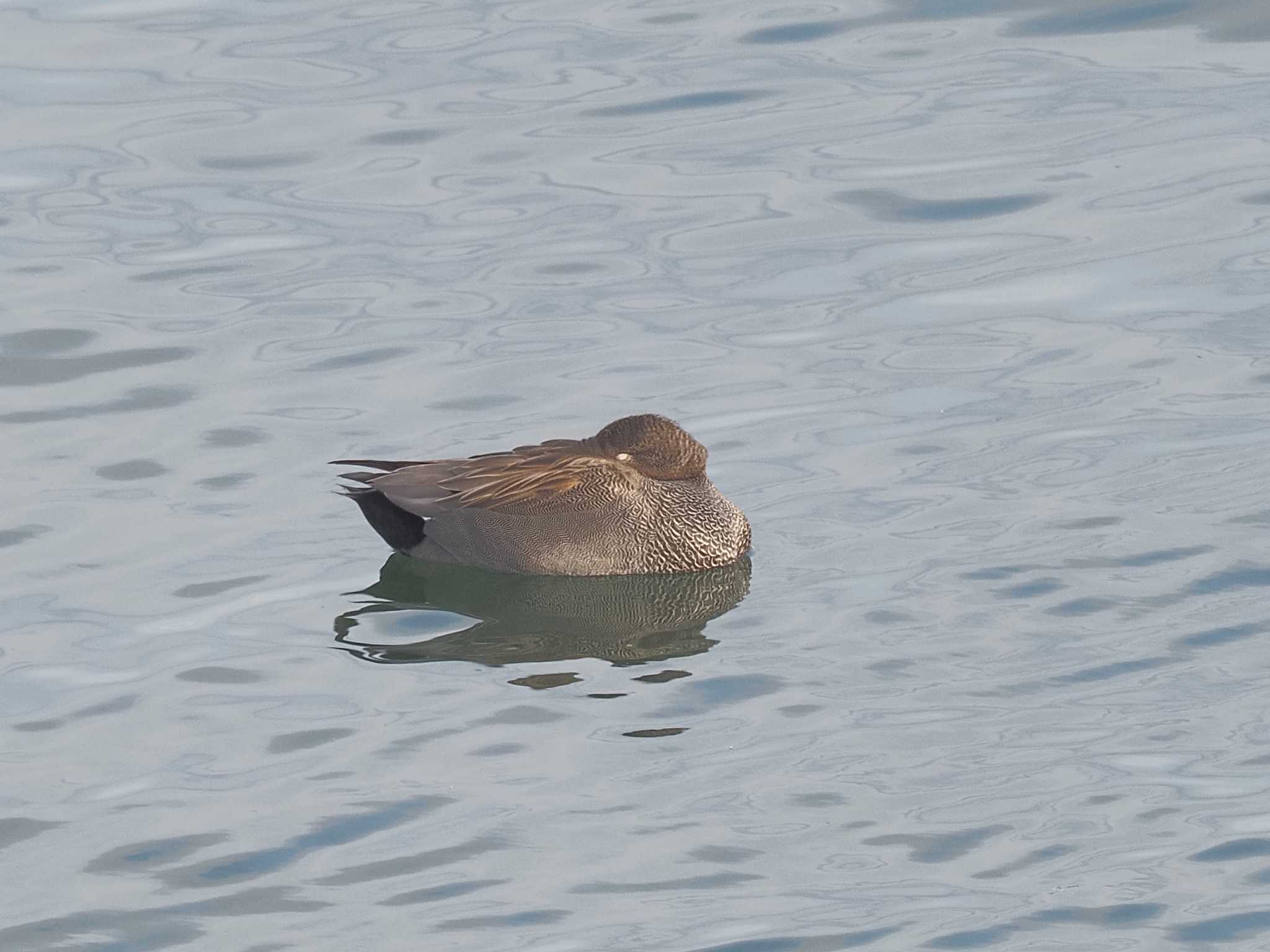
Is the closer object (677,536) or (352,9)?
(677,536)

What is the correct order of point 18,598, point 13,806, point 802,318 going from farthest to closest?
point 802,318 → point 18,598 → point 13,806

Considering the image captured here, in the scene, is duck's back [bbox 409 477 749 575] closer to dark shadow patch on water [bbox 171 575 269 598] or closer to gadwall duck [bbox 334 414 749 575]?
gadwall duck [bbox 334 414 749 575]

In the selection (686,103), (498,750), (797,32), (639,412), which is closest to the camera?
(498,750)

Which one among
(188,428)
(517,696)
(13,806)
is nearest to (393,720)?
(517,696)

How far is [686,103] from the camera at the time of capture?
2052 cm

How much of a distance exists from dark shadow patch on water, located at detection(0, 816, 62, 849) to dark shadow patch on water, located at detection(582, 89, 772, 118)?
11.5 metres

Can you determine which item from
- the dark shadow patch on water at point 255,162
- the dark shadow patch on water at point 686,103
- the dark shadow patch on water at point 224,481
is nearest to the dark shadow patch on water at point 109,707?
the dark shadow patch on water at point 224,481

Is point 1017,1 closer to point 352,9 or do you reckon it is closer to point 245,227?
point 352,9

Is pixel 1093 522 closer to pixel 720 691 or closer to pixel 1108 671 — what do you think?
pixel 1108 671

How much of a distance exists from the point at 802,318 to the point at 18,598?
5.71 meters

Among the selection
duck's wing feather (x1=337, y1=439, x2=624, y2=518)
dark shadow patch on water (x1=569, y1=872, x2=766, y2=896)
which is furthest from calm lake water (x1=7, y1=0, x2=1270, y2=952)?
duck's wing feather (x1=337, y1=439, x2=624, y2=518)

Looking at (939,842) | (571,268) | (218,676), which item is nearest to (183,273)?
(571,268)

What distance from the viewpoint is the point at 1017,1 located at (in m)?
22.4

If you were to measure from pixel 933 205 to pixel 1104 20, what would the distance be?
Result: 448 cm
